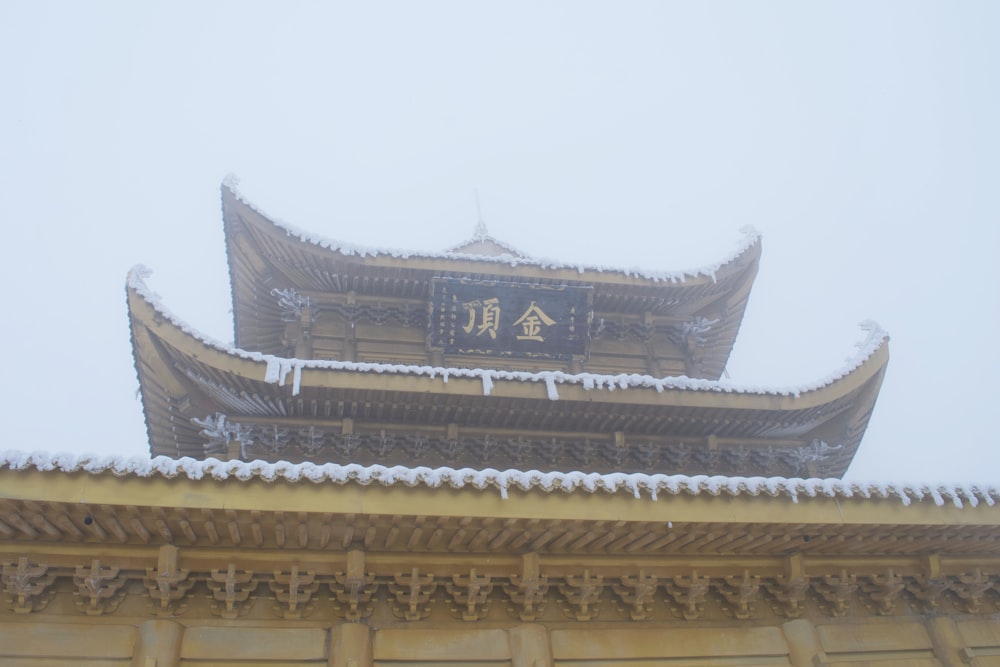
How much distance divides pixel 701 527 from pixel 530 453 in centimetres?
384

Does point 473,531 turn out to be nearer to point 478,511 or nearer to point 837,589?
point 478,511

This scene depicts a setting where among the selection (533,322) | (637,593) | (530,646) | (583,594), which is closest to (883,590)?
(637,593)

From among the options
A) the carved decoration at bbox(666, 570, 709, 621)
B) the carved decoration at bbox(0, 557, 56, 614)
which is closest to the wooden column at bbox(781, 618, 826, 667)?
the carved decoration at bbox(666, 570, 709, 621)

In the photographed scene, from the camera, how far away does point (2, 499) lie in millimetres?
5926

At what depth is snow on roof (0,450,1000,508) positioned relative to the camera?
243 inches

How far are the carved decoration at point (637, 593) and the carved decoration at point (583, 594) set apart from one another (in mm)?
217

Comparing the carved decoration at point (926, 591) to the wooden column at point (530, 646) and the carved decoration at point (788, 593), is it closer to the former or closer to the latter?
the carved decoration at point (788, 593)

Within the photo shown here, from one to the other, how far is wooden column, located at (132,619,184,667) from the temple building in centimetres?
2

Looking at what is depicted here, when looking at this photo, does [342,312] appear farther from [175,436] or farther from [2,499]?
[2,499]

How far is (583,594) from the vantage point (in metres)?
7.36

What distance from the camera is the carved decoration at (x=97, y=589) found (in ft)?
21.2

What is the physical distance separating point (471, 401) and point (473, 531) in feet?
11.0

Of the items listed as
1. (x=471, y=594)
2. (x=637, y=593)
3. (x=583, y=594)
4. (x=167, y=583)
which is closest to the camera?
(x=167, y=583)

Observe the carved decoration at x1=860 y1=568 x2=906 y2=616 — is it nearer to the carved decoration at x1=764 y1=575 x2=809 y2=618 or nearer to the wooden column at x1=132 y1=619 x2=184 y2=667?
the carved decoration at x1=764 y1=575 x2=809 y2=618
